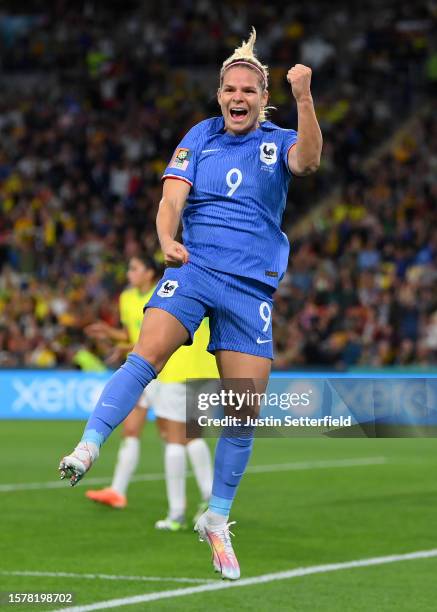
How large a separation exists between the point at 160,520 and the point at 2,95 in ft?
72.2

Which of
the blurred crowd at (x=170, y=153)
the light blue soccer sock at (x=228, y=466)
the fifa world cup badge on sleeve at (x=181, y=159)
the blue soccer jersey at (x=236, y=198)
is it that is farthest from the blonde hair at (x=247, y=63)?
the blurred crowd at (x=170, y=153)

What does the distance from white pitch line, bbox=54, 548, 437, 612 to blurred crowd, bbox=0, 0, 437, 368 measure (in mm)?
11598

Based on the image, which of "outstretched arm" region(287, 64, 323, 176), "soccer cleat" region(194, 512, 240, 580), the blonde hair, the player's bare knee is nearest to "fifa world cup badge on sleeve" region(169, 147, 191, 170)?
the blonde hair

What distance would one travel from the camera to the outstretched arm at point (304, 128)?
6.57m

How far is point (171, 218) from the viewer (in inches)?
267

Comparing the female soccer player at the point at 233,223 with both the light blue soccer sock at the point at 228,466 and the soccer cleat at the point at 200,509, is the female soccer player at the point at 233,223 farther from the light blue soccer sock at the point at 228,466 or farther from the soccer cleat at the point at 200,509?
the soccer cleat at the point at 200,509

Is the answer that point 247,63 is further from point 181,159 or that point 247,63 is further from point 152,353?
point 152,353

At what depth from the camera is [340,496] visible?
1415cm

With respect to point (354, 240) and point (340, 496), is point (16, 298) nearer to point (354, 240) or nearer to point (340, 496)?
point (354, 240)

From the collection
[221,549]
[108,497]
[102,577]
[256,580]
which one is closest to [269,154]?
[221,549]

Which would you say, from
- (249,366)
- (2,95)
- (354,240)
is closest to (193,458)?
(249,366)

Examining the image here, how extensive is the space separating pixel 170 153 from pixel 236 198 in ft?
74.7

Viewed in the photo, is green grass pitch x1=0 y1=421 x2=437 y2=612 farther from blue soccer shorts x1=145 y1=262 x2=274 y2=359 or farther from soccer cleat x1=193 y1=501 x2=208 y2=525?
blue soccer shorts x1=145 y1=262 x2=274 y2=359

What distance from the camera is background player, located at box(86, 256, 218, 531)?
11969mm
